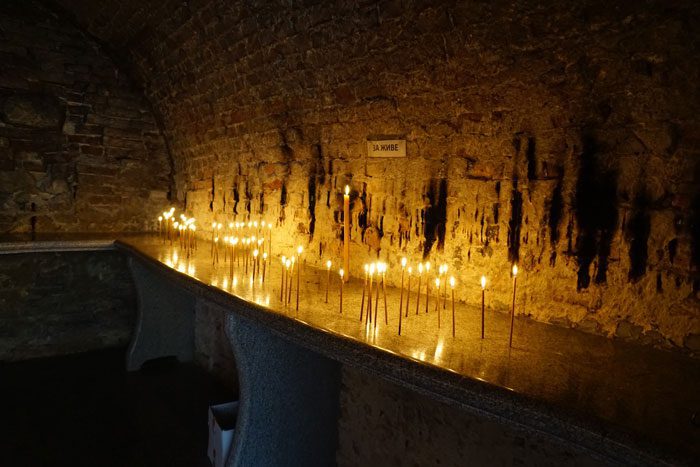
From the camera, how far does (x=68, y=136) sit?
5.35 meters

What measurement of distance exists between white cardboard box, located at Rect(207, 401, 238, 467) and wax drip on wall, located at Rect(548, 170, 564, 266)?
2289 mm

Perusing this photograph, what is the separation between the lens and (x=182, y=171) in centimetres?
581

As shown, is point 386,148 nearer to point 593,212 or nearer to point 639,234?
point 593,212

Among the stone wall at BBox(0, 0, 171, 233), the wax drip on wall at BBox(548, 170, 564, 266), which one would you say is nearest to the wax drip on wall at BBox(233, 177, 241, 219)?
the stone wall at BBox(0, 0, 171, 233)

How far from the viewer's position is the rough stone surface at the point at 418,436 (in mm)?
2100

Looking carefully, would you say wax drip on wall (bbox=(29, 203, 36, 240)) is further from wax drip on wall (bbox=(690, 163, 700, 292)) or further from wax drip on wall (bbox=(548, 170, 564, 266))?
wax drip on wall (bbox=(690, 163, 700, 292))

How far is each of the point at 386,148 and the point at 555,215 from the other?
46.8 inches

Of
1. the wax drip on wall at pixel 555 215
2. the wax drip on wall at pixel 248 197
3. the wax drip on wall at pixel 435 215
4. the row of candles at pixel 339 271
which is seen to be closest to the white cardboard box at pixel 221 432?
the row of candles at pixel 339 271

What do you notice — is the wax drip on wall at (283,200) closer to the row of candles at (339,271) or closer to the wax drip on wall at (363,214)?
the row of candles at (339,271)

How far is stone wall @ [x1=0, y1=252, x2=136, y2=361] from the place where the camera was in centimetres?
493

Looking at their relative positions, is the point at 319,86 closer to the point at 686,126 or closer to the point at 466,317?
the point at 466,317

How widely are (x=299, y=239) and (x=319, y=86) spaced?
48.6 inches

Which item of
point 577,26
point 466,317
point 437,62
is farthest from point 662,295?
point 437,62

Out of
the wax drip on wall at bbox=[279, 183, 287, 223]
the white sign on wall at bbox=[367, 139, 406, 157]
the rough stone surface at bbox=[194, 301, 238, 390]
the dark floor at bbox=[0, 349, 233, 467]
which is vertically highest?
the white sign on wall at bbox=[367, 139, 406, 157]
